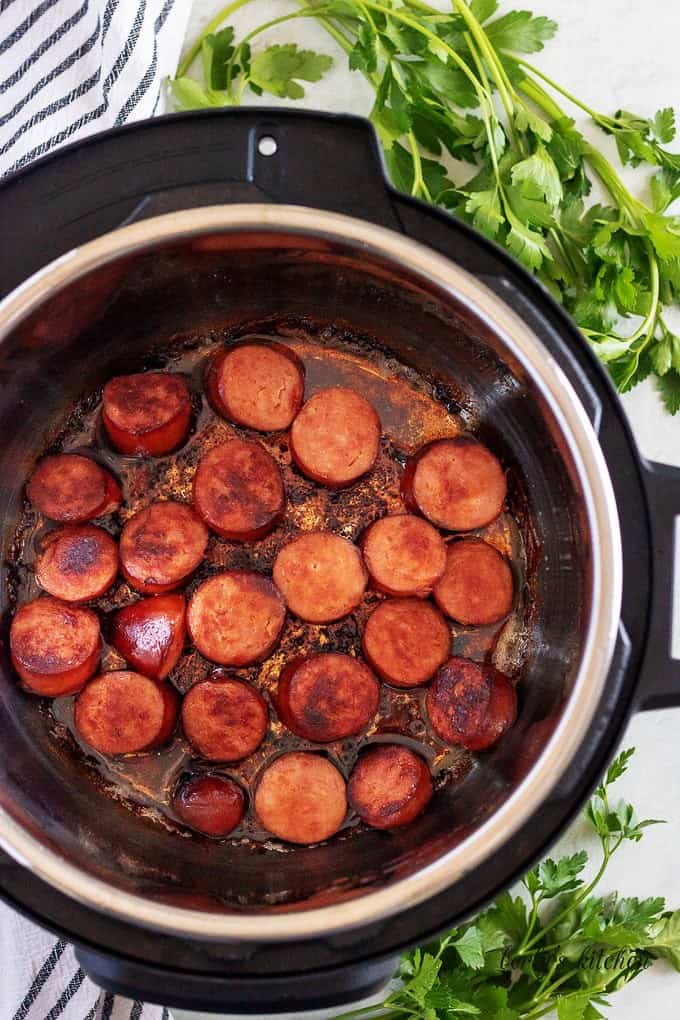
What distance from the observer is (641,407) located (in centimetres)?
138

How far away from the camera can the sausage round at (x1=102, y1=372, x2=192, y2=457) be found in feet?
3.92

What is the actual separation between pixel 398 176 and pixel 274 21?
10.7 inches

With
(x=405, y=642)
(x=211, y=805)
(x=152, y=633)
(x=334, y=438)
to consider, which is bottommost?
(x=211, y=805)

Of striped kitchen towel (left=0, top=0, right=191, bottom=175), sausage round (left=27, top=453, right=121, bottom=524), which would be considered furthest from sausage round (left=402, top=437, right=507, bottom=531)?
striped kitchen towel (left=0, top=0, right=191, bottom=175)

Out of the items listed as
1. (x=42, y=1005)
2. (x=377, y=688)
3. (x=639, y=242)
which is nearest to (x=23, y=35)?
(x=639, y=242)

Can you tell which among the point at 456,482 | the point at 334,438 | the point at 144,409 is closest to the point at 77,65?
the point at 144,409

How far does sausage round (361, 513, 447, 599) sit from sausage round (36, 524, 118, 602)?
333mm

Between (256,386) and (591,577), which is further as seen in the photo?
(256,386)

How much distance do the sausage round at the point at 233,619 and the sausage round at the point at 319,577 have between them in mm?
31

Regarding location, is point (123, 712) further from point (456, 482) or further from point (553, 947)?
point (553, 947)

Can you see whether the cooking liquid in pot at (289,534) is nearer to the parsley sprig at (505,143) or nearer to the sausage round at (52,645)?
the sausage round at (52,645)

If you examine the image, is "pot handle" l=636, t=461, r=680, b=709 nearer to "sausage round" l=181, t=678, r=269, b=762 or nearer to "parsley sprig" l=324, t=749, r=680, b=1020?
"parsley sprig" l=324, t=749, r=680, b=1020

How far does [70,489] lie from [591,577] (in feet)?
2.10

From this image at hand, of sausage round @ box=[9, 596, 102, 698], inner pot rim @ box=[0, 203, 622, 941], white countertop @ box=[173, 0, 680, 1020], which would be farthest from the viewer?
white countertop @ box=[173, 0, 680, 1020]
